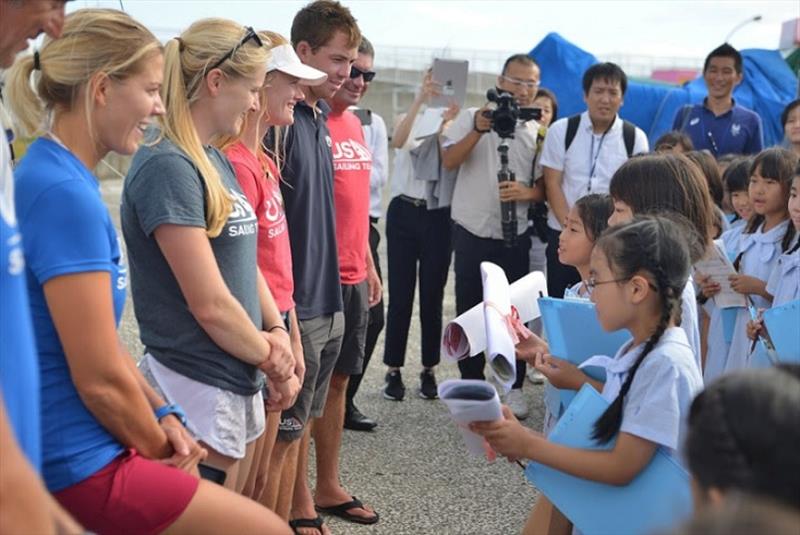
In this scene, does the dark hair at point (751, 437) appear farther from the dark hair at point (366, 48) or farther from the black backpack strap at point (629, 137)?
the black backpack strap at point (629, 137)

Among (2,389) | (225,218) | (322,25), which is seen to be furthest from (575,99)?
(2,389)

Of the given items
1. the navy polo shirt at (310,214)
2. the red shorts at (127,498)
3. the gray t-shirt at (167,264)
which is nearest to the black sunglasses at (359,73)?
the navy polo shirt at (310,214)

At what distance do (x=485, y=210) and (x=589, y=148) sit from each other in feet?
2.44

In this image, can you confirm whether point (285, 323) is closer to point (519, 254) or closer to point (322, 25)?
point (322, 25)

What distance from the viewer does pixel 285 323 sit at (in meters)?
3.23

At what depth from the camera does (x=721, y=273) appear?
174 inches

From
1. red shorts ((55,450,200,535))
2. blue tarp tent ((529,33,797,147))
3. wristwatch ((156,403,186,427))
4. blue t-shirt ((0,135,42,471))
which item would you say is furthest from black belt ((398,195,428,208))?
blue tarp tent ((529,33,797,147))

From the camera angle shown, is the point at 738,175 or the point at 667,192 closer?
the point at 667,192

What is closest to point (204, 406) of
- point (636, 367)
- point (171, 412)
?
point (171, 412)

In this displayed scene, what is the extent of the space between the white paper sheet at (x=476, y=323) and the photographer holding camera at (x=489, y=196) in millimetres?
2210

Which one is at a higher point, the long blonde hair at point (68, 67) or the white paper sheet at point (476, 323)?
the long blonde hair at point (68, 67)

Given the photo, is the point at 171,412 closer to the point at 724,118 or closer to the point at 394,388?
the point at 394,388

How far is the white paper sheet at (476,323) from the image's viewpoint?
307 cm

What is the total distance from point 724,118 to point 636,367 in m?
5.04
